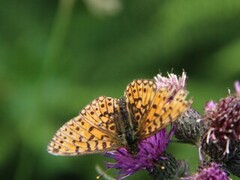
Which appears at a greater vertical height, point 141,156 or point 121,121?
point 121,121

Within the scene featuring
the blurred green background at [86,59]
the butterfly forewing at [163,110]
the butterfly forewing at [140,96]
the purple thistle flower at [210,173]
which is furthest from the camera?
the blurred green background at [86,59]

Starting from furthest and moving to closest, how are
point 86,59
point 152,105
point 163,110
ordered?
point 86,59
point 152,105
point 163,110

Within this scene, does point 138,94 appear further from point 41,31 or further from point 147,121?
point 41,31

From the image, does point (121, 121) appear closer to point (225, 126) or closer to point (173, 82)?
point (173, 82)

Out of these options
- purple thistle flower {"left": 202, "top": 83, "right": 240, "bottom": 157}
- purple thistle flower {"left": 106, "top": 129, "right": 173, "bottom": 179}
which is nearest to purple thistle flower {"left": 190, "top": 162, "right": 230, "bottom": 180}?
purple thistle flower {"left": 202, "top": 83, "right": 240, "bottom": 157}

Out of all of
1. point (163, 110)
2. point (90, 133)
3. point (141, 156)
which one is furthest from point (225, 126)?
point (90, 133)

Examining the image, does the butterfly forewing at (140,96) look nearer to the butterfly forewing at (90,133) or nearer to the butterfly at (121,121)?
Answer: the butterfly at (121,121)

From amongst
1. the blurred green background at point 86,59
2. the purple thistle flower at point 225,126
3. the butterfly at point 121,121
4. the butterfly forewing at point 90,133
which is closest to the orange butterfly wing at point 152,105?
the butterfly at point 121,121
